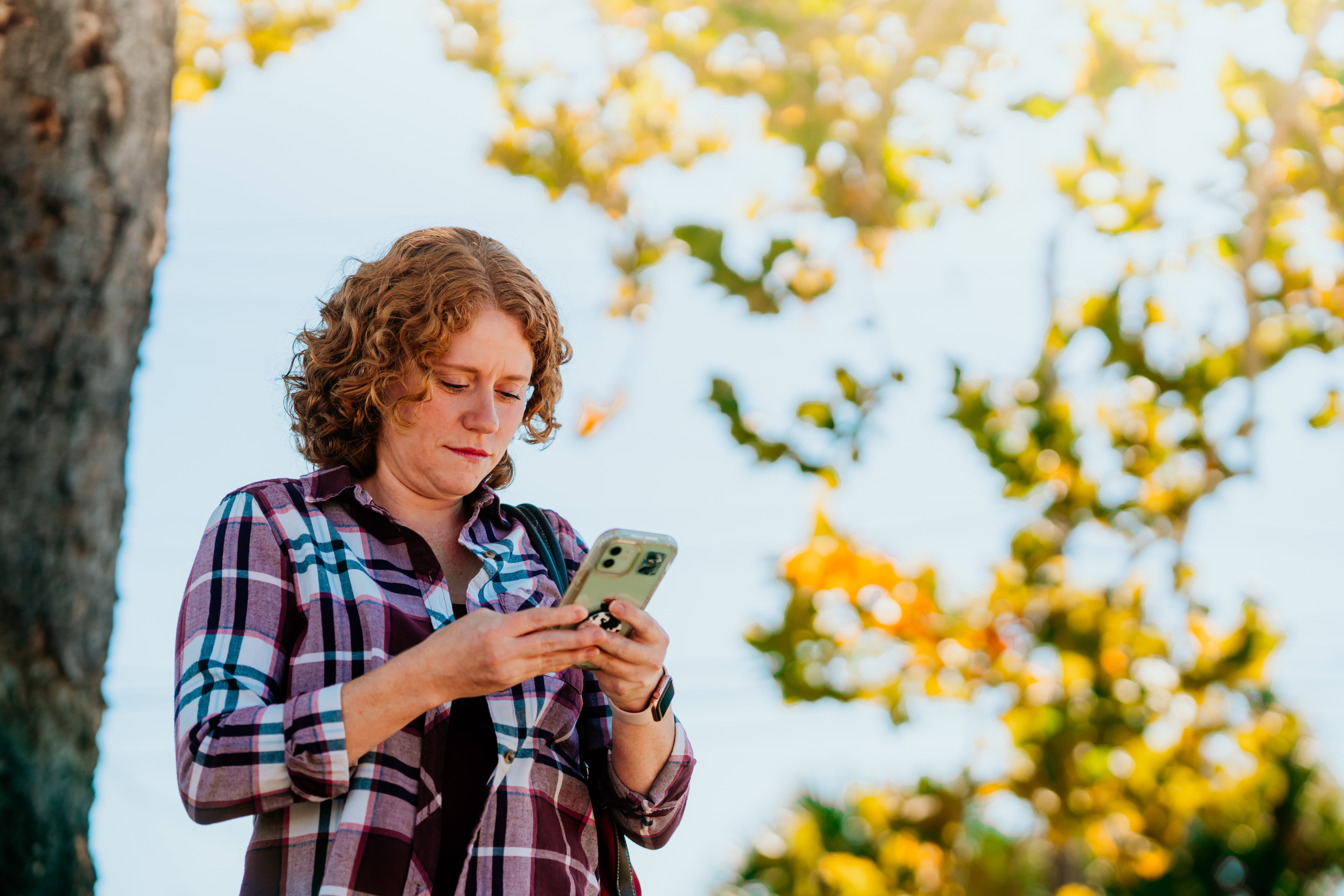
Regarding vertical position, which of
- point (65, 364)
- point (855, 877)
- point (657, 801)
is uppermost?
point (65, 364)

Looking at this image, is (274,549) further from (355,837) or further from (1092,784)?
(1092,784)

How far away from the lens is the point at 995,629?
3.95 m

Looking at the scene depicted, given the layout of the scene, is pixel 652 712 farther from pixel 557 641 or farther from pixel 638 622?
pixel 557 641

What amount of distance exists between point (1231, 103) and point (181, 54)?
4576 mm

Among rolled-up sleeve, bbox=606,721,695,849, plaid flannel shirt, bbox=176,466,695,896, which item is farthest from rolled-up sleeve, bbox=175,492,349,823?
rolled-up sleeve, bbox=606,721,695,849

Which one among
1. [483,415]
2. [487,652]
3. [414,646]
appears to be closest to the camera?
[487,652]

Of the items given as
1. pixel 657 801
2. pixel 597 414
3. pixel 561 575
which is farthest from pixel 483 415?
Answer: pixel 597 414

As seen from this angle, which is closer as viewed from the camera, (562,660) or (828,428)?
(562,660)

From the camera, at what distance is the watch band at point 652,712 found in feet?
5.12

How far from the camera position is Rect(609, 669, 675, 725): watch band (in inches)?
61.5

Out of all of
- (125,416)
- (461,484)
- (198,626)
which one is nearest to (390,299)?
(461,484)

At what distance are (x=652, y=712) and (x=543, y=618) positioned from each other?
0.32m

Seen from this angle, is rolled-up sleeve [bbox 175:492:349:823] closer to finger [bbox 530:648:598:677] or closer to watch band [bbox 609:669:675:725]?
finger [bbox 530:648:598:677]

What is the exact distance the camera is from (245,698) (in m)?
1.33
